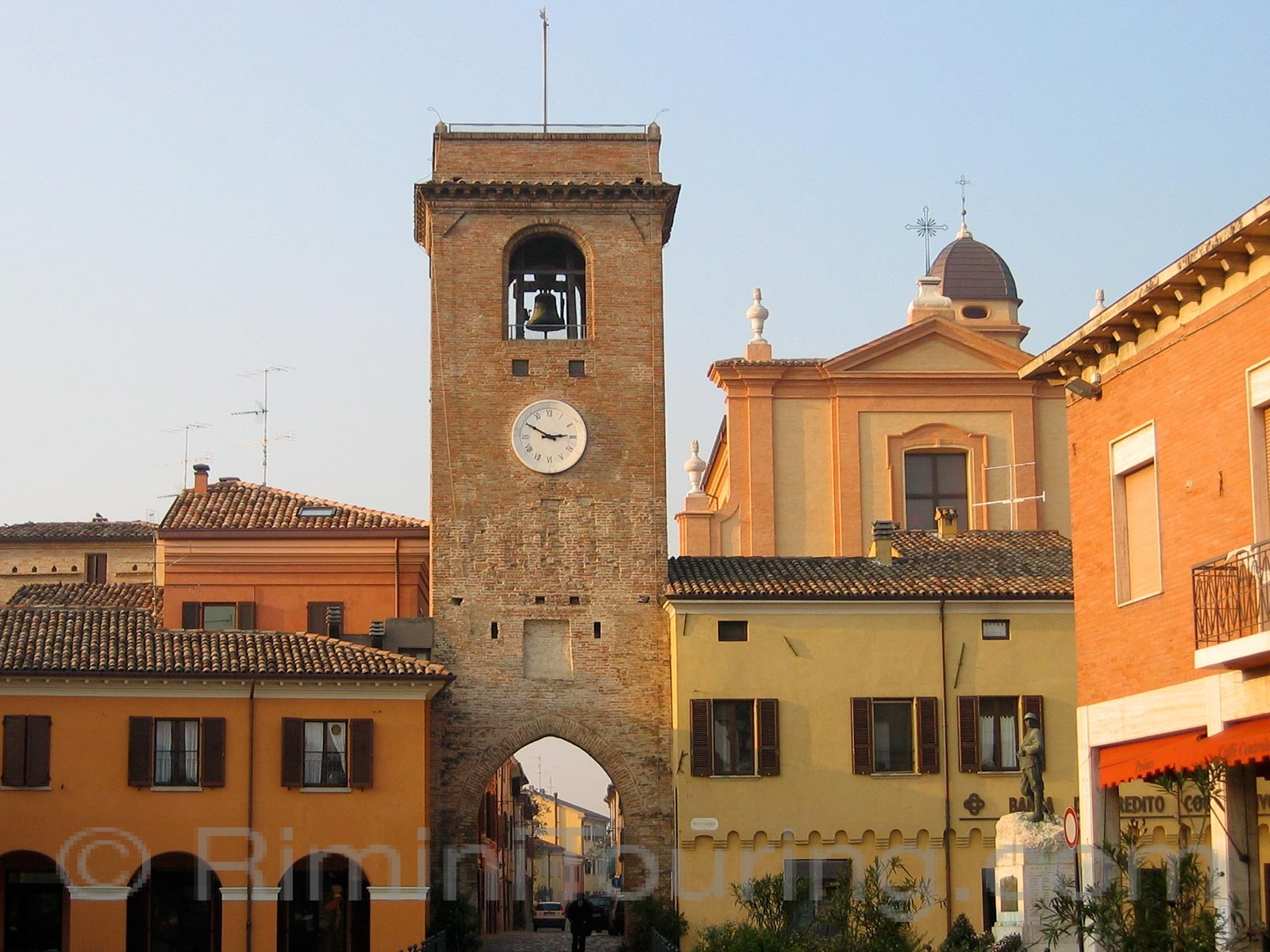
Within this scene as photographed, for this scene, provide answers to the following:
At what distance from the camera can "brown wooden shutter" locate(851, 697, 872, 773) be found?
120ft

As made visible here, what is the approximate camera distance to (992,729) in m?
36.8

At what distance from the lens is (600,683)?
124 feet

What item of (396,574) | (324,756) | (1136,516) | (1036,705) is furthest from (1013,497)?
(1136,516)

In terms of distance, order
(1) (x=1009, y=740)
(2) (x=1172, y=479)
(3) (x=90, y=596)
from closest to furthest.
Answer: (2) (x=1172, y=479) → (1) (x=1009, y=740) → (3) (x=90, y=596)

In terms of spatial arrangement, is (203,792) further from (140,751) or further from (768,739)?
(768,739)

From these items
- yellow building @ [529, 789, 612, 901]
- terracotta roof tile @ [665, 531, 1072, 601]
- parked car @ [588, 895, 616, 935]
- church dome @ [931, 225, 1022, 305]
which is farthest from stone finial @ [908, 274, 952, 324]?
yellow building @ [529, 789, 612, 901]

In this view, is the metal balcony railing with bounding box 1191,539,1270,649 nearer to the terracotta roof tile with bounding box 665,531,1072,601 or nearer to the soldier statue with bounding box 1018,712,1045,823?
the soldier statue with bounding box 1018,712,1045,823

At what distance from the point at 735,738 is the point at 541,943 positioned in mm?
12548

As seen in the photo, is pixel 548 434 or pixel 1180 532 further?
pixel 548 434

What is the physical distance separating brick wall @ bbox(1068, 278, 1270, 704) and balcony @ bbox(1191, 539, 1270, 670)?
341mm

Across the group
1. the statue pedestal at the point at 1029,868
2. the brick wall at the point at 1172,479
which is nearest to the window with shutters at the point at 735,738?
the statue pedestal at the point at 1029,868

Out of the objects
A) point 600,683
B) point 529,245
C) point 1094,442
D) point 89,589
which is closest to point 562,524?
point 600,683

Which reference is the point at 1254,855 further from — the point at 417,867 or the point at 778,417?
the point at 778,417

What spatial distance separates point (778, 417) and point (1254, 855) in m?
28.5
